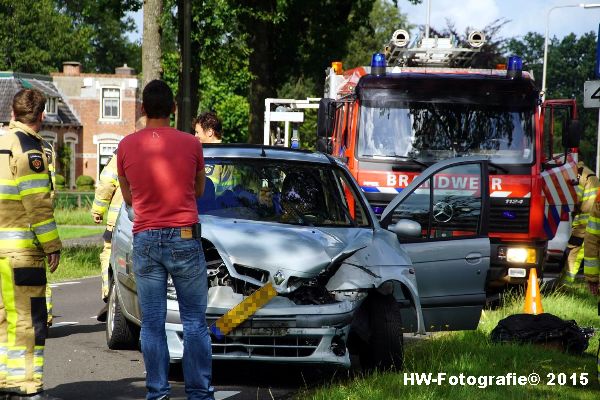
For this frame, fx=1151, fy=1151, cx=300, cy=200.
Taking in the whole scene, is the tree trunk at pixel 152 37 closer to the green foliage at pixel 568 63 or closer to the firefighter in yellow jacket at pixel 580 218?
the firefighter in yellow jacket at pixel 580 218

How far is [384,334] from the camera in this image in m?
7.96

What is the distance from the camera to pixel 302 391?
24.9ft

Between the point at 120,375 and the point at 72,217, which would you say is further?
the point at 72,217

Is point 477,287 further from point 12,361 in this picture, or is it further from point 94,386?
point 12,361

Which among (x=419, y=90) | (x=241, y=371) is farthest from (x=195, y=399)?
(x=419, y=90)

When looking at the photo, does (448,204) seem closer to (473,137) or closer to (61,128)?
(473,137)

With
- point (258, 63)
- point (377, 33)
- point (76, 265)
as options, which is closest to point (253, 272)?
point (76, 265)

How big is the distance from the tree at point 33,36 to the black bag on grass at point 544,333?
70357 millimetres

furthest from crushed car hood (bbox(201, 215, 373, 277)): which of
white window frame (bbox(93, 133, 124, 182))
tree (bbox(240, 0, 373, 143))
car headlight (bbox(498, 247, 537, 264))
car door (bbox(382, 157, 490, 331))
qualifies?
white window frame (bbox(93, 133, 124, 182))

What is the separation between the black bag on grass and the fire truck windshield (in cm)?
345

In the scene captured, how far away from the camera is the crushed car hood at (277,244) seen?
298 inches

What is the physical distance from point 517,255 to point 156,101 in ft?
25.3

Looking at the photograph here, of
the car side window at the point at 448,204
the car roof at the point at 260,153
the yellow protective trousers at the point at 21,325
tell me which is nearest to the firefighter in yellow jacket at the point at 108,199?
the car roof at the point at 260,153

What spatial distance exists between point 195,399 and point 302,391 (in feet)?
4.19
